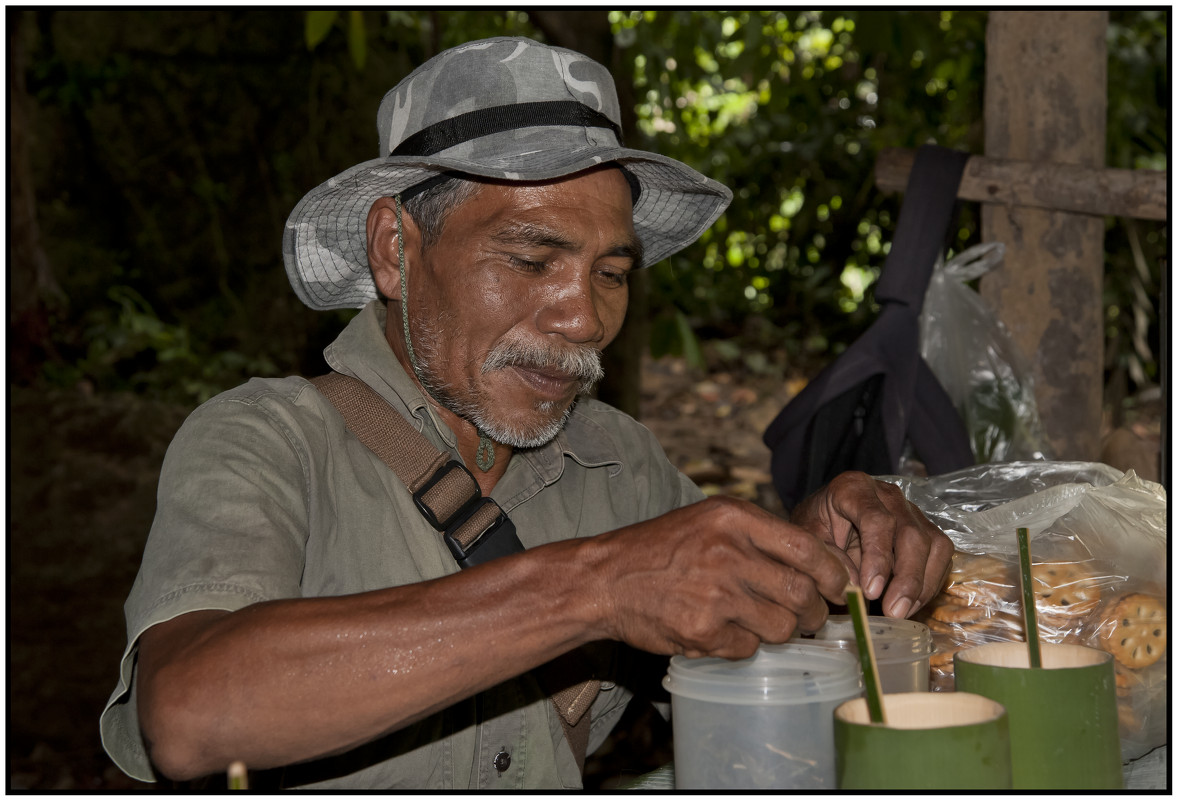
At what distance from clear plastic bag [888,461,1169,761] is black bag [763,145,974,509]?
77 cm

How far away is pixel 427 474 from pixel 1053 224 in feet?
5.65

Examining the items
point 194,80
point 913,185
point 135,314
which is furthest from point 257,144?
point 913,185

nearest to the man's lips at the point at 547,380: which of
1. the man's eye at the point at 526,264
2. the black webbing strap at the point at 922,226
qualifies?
the man's eye at the point at 526,264

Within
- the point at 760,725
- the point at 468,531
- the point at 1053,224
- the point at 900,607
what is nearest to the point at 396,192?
the point at 468,531

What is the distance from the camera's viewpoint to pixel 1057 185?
2445 millimetres

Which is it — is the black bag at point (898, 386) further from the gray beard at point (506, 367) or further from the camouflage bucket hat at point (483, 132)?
the gray beard at point (506, 367)

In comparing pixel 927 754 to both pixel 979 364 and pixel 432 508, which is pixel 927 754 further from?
pixel 979 364

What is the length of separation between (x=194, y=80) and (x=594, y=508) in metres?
6.03

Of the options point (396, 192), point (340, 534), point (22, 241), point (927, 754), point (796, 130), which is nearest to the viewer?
point (927, 754)

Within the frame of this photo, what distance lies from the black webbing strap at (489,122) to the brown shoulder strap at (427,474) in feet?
1.40

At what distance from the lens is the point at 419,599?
1.24 m

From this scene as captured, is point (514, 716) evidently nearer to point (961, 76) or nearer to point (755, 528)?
point (755, 528)

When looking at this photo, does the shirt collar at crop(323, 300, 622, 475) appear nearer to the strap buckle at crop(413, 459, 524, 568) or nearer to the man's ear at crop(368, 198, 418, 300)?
the man's ear at crop(368, 198, 418, 300)

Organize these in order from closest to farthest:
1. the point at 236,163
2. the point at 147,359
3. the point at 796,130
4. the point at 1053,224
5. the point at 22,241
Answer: the point at 1053,224 < the point at 22,241 < the point at 796,130 < the point at 147,359 < the point at 236,163
